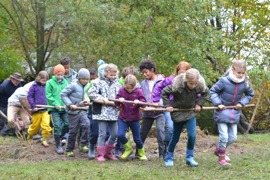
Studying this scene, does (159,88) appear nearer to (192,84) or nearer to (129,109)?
(129,109)

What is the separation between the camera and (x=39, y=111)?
39.7 feet

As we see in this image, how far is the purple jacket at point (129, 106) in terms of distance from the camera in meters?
9.98

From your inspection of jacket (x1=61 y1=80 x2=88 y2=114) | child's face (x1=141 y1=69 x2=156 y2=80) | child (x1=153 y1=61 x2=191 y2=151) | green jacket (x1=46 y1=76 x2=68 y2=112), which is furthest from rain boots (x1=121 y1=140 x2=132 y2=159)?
green jacket (x1=46 y1=76 x2=68 y2=112)

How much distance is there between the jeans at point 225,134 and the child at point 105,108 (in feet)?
6.71

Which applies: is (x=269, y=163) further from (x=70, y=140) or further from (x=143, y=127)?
(x=70, y=140)

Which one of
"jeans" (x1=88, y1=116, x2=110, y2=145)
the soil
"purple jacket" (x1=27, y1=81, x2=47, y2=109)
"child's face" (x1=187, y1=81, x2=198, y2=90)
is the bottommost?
the soil

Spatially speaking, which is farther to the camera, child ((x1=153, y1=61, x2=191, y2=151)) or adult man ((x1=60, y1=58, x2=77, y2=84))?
adult man ((x1=60, y1=58, x2=77, y2=84))

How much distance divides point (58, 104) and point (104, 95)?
1.63 metres

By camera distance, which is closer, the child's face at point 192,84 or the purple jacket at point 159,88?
the child's face at point 192,84

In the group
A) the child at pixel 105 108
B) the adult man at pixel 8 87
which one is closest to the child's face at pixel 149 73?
the child at pixel 105 108

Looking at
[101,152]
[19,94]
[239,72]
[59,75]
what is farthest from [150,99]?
[19,94]

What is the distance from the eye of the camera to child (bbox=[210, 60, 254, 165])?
915 centimetres

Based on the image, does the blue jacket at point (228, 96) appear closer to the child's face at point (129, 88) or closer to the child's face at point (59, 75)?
the child's face at point (129, 88)

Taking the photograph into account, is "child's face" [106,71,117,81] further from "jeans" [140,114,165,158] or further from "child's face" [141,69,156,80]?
"jeans" [140,114,165,158]
